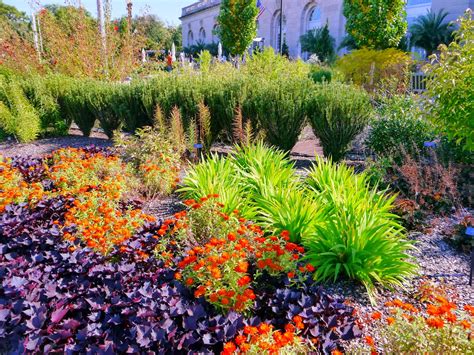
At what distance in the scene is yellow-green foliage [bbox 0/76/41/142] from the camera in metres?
8.05

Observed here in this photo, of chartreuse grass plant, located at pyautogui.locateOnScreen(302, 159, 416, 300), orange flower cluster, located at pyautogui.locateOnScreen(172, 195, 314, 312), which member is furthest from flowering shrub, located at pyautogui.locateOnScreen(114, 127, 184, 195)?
chartreuse grass plant, located at pyautogui.locateOnScreen(302, 159, 416, 300)

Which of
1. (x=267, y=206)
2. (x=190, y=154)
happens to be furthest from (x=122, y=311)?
(x=190, y=154)

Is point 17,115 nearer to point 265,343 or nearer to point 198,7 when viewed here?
point 265,343

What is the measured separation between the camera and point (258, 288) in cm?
280

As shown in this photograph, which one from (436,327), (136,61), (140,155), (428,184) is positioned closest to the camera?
(436,327)

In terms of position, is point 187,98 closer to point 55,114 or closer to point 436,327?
point 55,114

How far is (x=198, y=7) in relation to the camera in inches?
2345

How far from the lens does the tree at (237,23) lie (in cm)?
→ 1878

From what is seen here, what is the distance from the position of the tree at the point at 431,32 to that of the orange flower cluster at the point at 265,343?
24.7 metres

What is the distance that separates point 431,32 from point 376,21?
12.2 meters

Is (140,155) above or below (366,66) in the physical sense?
below

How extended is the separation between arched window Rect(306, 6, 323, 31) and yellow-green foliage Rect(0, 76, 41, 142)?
107 feet

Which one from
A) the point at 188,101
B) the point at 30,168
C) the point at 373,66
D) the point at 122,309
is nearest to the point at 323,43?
the point at 373,66

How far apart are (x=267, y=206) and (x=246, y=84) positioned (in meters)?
3.50
